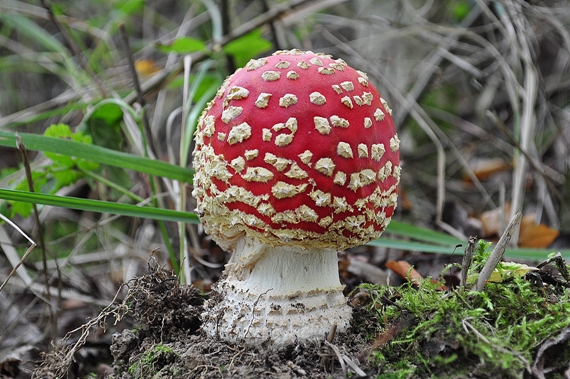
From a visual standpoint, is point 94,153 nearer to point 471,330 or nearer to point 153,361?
point 153,361

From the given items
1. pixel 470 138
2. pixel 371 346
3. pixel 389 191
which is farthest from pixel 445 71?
pixel 371 346

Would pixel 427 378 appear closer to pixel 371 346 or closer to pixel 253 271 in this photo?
pixel 371 346

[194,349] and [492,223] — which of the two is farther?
[492,223]

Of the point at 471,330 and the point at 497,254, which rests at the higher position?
the point at 497,254

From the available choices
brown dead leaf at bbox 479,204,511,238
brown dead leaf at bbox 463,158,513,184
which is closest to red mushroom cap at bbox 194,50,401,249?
brown dead leaf at bbox 479,204,511,238

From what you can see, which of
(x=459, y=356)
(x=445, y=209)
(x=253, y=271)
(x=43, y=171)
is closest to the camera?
(x=459, y=356)

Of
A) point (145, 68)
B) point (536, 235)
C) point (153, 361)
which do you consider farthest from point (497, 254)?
point (145, 68)

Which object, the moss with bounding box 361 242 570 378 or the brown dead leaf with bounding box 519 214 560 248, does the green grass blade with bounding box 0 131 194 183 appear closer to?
the moss with bounding box 361 242 570 378

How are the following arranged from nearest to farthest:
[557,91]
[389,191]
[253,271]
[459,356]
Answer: [459,356] < [389,191] < [253,271] < [557,91]
